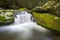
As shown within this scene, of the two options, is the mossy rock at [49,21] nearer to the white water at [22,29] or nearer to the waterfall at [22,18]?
the white water at [22,29]

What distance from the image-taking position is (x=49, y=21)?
5629 millimetres

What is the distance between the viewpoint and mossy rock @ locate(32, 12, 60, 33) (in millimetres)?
5340

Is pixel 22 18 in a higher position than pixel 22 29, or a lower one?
higher

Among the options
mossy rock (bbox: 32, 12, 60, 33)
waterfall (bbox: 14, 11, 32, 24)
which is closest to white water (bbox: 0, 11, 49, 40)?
waterfall (bbox: 14, 11, 32, 24)

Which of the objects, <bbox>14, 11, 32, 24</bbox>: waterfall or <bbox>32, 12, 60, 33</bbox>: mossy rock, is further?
<bbox>14, 11, 32, 24</bbox>: waterfall

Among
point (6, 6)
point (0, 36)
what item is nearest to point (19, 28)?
point (0, 36)

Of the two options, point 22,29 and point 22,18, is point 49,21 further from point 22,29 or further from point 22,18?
point 22,18

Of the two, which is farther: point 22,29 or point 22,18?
point 22,18

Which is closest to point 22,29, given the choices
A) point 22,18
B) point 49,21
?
point 22,18

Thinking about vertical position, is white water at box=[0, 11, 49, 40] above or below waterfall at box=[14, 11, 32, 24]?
below

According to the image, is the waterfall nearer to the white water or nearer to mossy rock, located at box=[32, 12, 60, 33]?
the white water

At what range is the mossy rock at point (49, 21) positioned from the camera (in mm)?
5340

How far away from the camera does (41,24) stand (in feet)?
20.1

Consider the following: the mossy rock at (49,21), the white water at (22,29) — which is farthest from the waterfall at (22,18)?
the mossy rock at (49,21)
